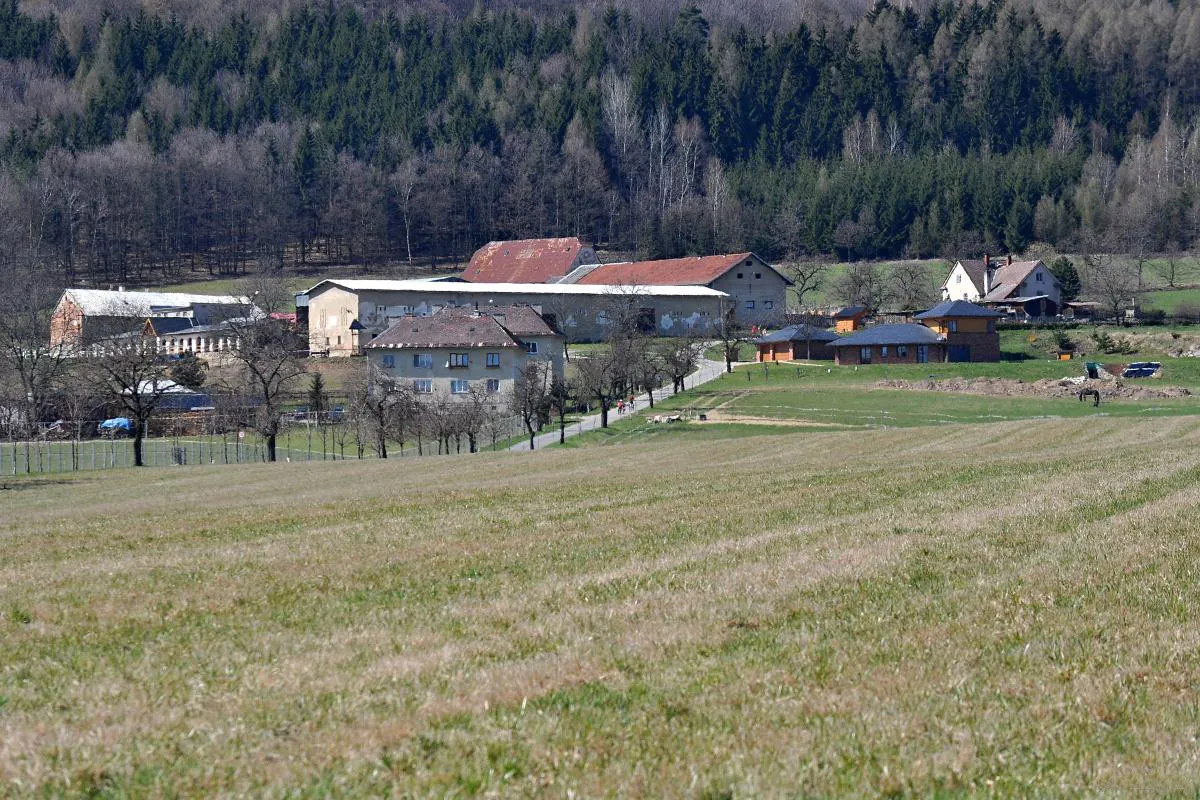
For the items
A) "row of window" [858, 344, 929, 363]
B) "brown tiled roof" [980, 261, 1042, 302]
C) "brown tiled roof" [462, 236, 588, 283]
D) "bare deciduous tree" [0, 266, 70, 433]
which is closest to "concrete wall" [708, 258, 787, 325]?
"brown tiled roof" [980, 261, 1042, 302]

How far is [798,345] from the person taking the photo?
9519 cm

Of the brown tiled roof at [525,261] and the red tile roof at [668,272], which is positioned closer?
the red tile roof at [668,272]

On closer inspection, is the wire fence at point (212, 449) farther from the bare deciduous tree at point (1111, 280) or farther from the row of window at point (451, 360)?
the bare deciduous tree at point (1111, 280)

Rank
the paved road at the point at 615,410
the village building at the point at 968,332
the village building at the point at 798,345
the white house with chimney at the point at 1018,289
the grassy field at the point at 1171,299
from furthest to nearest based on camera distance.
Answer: the white house with chimney at the point at 1018,289 < the grassy field at the point at 1171,299 < the village building at the point at 798,345 < the village building at the point at 968,332 < the paved road at the point at 615,410

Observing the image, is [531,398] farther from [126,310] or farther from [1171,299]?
[1171,299]

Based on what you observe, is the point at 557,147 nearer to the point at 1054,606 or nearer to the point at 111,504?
the point at 111,504

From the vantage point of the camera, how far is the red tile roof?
118 metres

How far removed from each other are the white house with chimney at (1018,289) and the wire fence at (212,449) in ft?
222

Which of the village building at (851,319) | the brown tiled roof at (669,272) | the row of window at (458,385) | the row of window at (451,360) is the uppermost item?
the brown tiled roof at (669,272)

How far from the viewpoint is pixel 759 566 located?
12.4 metres

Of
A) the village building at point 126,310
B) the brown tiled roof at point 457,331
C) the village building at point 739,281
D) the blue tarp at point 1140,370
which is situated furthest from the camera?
the village building at point 739,281

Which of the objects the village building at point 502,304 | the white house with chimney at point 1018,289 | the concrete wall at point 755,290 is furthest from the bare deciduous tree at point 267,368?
the white house with chimney at point 1018,289

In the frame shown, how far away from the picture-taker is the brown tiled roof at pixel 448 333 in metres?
78.7

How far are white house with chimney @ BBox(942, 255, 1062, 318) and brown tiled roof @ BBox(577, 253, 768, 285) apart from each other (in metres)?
23.7
